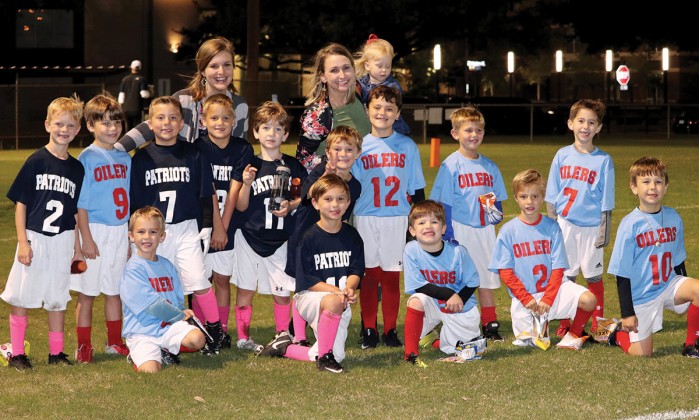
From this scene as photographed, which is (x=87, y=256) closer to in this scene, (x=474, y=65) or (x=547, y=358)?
(x=547, y=358)

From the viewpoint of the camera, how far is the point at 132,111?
1187 inches

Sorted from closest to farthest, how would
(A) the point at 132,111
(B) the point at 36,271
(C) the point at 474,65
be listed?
(B) the point at 36,271
(A) the point at 132,111
(C) the point at 474,65

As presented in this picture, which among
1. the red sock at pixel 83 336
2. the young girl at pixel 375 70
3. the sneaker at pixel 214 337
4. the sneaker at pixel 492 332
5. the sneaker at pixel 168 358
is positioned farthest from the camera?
the young girl at pixel 375 70

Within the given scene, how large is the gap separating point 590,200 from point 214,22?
40.6m

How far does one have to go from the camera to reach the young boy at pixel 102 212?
7.81m

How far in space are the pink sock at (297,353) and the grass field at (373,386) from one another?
0.09m

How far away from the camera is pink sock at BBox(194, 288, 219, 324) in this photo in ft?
26.4

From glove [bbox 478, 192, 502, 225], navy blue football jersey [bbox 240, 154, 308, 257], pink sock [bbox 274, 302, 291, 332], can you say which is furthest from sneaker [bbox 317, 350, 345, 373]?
glove [bbox 478, 192, 502, 225]

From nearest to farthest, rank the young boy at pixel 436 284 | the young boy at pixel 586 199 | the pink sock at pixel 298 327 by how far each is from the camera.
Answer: the young boy at pixel 436 284, the pink sock at pixel 298 327, the young boy at pixel 586 199

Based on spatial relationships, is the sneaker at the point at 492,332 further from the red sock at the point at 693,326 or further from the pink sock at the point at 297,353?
the pink sock at the point at 297,353

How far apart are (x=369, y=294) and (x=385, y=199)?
2.41ft

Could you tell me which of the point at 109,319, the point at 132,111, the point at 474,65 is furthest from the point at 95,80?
the point at 109,319

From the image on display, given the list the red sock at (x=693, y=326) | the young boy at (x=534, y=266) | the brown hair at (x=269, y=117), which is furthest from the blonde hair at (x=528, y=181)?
the brown hair at (x=269, y=117)

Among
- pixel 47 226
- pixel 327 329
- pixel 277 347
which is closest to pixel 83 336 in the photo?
pixel 47 226
